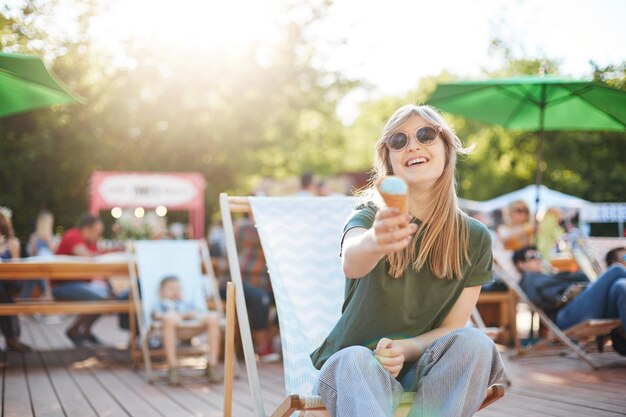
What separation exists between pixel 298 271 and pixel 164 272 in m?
3.00

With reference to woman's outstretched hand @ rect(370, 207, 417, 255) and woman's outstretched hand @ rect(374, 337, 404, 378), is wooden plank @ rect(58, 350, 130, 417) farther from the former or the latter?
woman's outstretched hand @ rect(370, 207, 417, 255)

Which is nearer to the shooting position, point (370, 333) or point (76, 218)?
point (370, 333)

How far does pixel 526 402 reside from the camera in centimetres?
406

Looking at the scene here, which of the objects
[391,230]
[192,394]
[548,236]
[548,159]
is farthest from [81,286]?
[548,159]

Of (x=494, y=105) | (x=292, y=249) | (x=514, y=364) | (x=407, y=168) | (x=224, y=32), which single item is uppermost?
(x=224, y=32)

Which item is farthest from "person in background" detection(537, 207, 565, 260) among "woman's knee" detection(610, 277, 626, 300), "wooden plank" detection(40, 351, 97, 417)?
"wooden plank" detection(40, 351, 97, 417)

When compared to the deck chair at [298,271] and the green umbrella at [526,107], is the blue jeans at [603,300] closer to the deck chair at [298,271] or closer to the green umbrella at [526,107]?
the green umbrella at [526,107]

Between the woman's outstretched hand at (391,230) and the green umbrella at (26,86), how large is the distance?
3431 mm

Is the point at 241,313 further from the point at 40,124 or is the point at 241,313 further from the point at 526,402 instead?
the point at 40,124

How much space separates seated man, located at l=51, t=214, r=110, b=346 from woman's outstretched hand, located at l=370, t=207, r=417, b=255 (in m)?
4.82

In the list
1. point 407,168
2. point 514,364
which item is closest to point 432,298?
point 407,168

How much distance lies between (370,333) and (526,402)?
2145 millimetres

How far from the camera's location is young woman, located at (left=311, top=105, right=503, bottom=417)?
81.5 inches

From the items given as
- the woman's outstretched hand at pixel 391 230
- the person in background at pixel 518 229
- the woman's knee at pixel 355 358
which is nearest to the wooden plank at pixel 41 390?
the woman's knee at pixel 355 358
